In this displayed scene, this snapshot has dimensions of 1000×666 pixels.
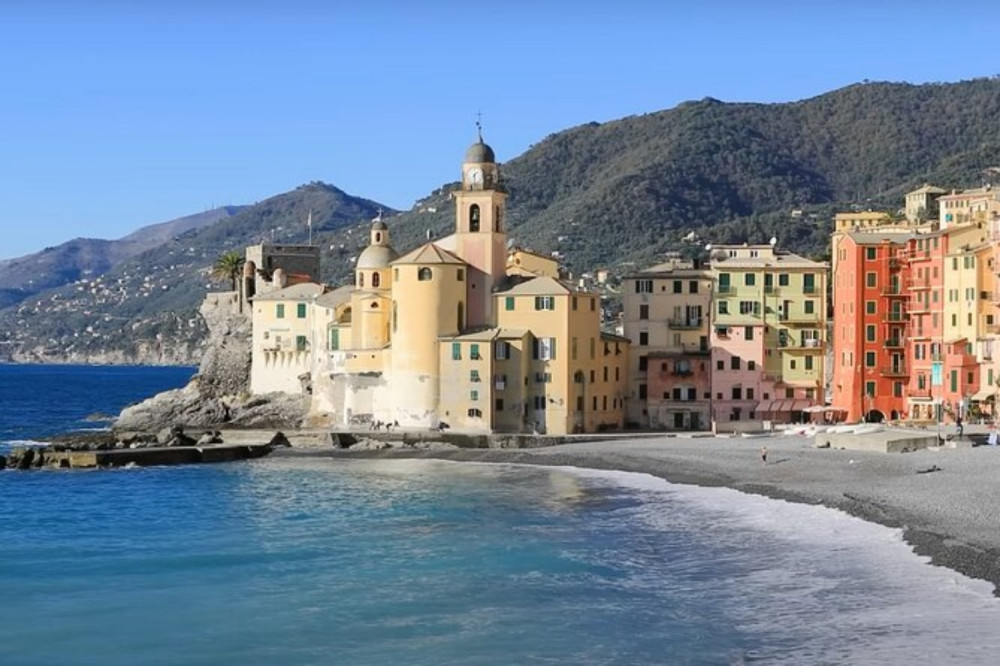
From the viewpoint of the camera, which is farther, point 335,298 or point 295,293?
point 295,293

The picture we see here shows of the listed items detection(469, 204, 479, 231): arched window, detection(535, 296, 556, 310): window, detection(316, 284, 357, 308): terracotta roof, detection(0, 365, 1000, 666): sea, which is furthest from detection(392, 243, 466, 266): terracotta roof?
detection(0, 365, 1000, 666): sea

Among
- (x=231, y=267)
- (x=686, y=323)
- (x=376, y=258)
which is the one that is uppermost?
(x=231, y=267)

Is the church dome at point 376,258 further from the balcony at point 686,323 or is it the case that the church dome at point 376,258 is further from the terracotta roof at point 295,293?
the balcony at point 686,323

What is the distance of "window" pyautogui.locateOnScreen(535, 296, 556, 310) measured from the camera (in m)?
75.1

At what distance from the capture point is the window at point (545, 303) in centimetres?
7506

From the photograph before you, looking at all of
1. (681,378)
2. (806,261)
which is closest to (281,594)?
(681,378)

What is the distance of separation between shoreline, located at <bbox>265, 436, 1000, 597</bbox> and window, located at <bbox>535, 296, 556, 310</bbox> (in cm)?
747

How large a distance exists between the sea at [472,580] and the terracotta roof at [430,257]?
18.2 m

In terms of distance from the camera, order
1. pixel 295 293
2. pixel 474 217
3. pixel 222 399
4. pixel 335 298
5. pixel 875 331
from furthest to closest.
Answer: pixel 222 399 → pixel 295 293 → pixel 335 298 → pixel 875 331 → pixel 474 217

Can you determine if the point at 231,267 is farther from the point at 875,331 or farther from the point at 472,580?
the point at 472,580

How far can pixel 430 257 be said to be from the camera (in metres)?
76.4

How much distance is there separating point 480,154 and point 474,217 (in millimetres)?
3690

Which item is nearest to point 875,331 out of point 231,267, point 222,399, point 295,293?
point 295,293

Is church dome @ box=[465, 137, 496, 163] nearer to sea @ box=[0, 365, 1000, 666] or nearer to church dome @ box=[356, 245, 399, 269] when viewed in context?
church dome @ box=[356, 245, 399, 269]
